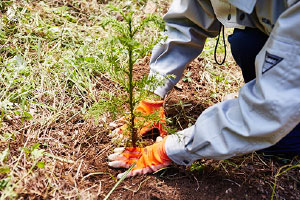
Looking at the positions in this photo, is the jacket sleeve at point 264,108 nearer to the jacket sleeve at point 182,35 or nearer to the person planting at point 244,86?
the person planting at point 244,86

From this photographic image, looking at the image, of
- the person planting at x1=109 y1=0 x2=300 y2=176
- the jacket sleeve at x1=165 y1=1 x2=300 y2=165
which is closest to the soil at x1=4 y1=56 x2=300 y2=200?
the person planting at x1=109 y1=0 x2=300 y2=176

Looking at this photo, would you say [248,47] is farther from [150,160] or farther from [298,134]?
[150,160]

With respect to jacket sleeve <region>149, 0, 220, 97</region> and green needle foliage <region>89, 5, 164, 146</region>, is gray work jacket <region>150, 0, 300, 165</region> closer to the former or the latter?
jacket sleeve <region>149, 0, 220, 97</region>

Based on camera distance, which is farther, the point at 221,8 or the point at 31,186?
the point at 221,8

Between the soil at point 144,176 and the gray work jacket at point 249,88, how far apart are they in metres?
0.20

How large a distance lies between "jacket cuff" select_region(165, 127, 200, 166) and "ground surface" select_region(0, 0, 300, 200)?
16 cm

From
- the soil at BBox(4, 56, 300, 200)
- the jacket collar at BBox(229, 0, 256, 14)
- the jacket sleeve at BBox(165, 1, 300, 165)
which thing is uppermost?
the jacket collar at BBox(229, 0, 256, 14)

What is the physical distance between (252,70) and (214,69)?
2.86ft

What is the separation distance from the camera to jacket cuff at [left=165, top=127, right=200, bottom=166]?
6.09 ft

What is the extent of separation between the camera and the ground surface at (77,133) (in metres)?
1.79

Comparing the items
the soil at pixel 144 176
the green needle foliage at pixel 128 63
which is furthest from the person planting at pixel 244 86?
the green needle foliage at pixel 128 63

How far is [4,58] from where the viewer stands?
260cm

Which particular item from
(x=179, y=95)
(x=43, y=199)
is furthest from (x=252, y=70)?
(x=43, y=199)

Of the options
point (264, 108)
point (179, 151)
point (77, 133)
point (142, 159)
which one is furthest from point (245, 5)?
point (77, 133)
